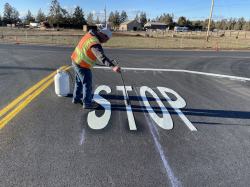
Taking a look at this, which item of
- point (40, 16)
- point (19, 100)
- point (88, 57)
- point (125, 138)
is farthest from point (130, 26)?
point (125, 138)

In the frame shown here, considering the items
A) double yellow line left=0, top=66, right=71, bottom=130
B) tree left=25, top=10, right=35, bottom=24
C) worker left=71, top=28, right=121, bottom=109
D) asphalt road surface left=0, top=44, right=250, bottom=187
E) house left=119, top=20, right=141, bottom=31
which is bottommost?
asphalt road surface left=0, top=44, right=250, bottom=187

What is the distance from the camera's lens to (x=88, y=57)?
156 inches

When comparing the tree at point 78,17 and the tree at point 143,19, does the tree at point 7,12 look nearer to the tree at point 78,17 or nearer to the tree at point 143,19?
the tree at point 78,17

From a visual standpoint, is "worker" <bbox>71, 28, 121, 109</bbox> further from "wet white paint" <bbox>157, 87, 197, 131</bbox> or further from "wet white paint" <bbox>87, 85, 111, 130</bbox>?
"wet white paint" <bbox>157, 87, 197, 131</bbox>

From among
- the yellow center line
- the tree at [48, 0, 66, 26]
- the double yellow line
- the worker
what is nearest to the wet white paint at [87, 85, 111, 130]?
the worker

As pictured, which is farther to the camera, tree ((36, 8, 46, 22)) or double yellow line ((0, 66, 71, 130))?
tree ((36, 8, 46, 22))

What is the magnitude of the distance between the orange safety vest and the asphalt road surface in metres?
1.10

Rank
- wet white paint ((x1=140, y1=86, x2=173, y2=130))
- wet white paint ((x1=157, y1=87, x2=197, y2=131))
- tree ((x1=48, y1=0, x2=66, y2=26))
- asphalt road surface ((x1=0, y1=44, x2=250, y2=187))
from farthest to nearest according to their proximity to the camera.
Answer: tree ((x1=48, y1=0, x2=66, y2=26))
wet white paint ((x1=157, y1=87, x2=197, y2=131))
wet white paint ((x1=140, y1=86, x2=173, y2=130))
asphalt road surface ((x1=0, y1=44, x2=250, y2=187))

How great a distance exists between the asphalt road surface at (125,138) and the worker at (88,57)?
487 millimetres

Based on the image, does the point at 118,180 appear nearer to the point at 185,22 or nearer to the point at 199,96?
the point at 199,96

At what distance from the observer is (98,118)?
3854mm

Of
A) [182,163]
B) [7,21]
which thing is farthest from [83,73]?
[7,21]

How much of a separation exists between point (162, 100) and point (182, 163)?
2.48 meters

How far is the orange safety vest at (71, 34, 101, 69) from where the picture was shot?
3757 millimetres
